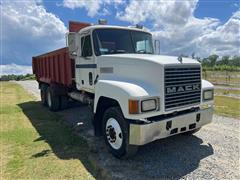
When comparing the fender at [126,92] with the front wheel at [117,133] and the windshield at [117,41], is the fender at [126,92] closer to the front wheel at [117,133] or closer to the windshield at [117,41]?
the front wheel at [117,133]

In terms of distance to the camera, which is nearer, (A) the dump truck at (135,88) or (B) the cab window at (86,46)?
(A) the dump truck at (135,88)

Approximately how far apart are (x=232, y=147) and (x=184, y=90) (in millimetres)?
1939

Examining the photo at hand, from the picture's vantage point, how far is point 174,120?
472 cm

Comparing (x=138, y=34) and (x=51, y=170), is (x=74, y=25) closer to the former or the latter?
(x=138, y=34)

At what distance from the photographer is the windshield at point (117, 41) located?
235 inches

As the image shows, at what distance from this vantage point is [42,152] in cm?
575

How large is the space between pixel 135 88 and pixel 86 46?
247cm

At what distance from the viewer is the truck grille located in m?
4.64

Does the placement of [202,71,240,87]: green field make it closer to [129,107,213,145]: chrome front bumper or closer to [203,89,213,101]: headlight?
[203,89,213,101]: headlight

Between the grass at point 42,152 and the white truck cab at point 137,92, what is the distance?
0.81 m

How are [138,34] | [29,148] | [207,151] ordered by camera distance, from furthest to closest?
[138,34] < [29,148] < [207,151]

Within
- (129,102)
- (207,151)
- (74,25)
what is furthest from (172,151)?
(74,25)

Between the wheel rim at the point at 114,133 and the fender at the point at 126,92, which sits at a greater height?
the fender at the point at 126,92

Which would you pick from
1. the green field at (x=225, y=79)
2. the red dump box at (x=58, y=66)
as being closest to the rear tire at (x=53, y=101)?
the red dump box at (x=58, y=66)
